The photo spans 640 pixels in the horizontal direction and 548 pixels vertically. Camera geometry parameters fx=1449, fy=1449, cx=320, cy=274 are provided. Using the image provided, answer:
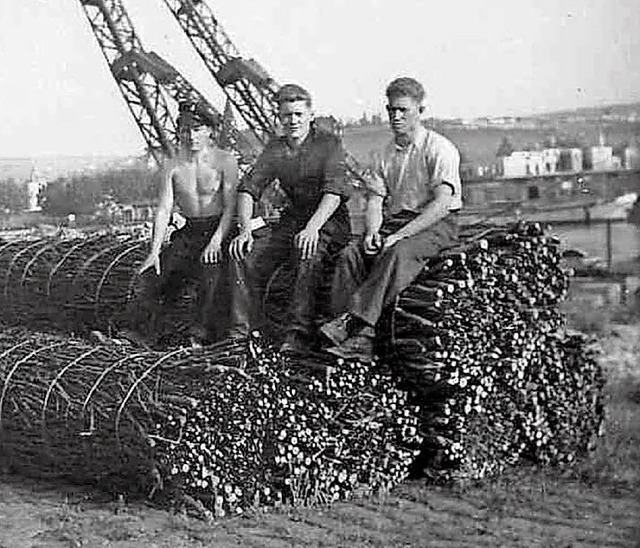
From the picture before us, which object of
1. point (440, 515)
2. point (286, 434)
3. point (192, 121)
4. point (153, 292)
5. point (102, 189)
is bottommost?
point (440, 515)

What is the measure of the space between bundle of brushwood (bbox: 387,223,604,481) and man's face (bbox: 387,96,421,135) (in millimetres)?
240

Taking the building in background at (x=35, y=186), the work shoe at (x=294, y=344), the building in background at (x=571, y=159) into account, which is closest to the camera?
the building in background at (x=571, y=159)

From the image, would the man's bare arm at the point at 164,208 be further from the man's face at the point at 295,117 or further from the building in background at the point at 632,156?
the building in background at the point at 632,156

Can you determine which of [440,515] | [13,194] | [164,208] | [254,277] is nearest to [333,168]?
[254,277]

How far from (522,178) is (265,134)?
1.75 feet

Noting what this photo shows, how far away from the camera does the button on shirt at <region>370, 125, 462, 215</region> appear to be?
247 centimetres

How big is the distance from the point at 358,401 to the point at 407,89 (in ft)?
1.82

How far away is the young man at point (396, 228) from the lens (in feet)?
8.13

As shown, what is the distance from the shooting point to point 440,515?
244 cm

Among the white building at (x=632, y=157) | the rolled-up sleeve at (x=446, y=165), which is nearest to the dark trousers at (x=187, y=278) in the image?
the rolled-up sleeve at (x=446, y=165)

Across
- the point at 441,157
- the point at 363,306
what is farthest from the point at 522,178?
the point at 363,306

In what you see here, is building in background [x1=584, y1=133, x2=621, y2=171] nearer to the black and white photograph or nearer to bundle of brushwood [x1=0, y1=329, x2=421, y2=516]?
the black and white photograph

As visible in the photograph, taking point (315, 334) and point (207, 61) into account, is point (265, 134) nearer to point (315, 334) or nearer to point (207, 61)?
point (207, 61)

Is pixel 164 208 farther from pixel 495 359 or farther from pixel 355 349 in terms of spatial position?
pixel 495 359
